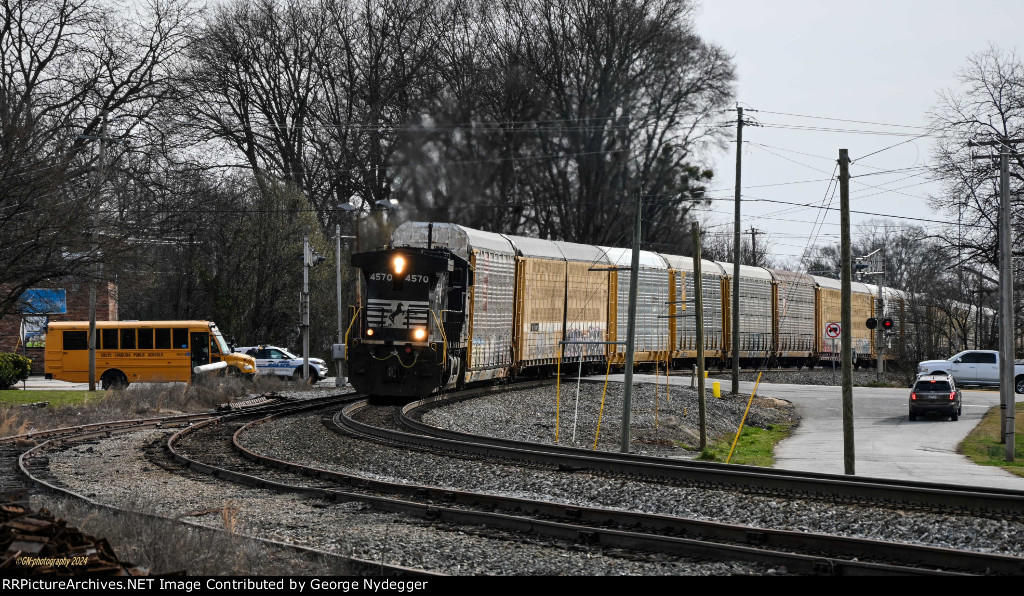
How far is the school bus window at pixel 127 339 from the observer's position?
3633 centimetres

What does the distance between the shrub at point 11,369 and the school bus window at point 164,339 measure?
15.8ft

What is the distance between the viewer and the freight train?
22.5 metres

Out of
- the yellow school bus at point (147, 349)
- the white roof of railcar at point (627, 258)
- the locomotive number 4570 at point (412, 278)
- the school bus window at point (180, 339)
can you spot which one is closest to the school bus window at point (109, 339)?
the yellow school bus at point (147, 349)

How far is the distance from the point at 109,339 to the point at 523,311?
16.8 meters

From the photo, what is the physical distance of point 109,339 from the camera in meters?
36.4

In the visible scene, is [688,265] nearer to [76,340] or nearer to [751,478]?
[76,340]

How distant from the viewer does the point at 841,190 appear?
709 inches

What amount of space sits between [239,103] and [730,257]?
51.0 meters

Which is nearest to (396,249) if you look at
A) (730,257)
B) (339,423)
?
(339,423)

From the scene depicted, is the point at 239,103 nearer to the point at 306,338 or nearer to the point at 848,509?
the point at 306,338

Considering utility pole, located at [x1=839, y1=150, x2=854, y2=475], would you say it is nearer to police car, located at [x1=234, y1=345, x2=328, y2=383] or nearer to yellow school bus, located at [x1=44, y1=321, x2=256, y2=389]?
yellow school bus, located at [x1=44, y1=321, x2=256, y2=389]

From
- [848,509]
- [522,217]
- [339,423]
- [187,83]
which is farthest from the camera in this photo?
[522,217]

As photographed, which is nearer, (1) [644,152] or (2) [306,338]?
(2) [306,338]

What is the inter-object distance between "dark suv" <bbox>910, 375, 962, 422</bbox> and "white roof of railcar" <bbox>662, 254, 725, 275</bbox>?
942 centimetres
